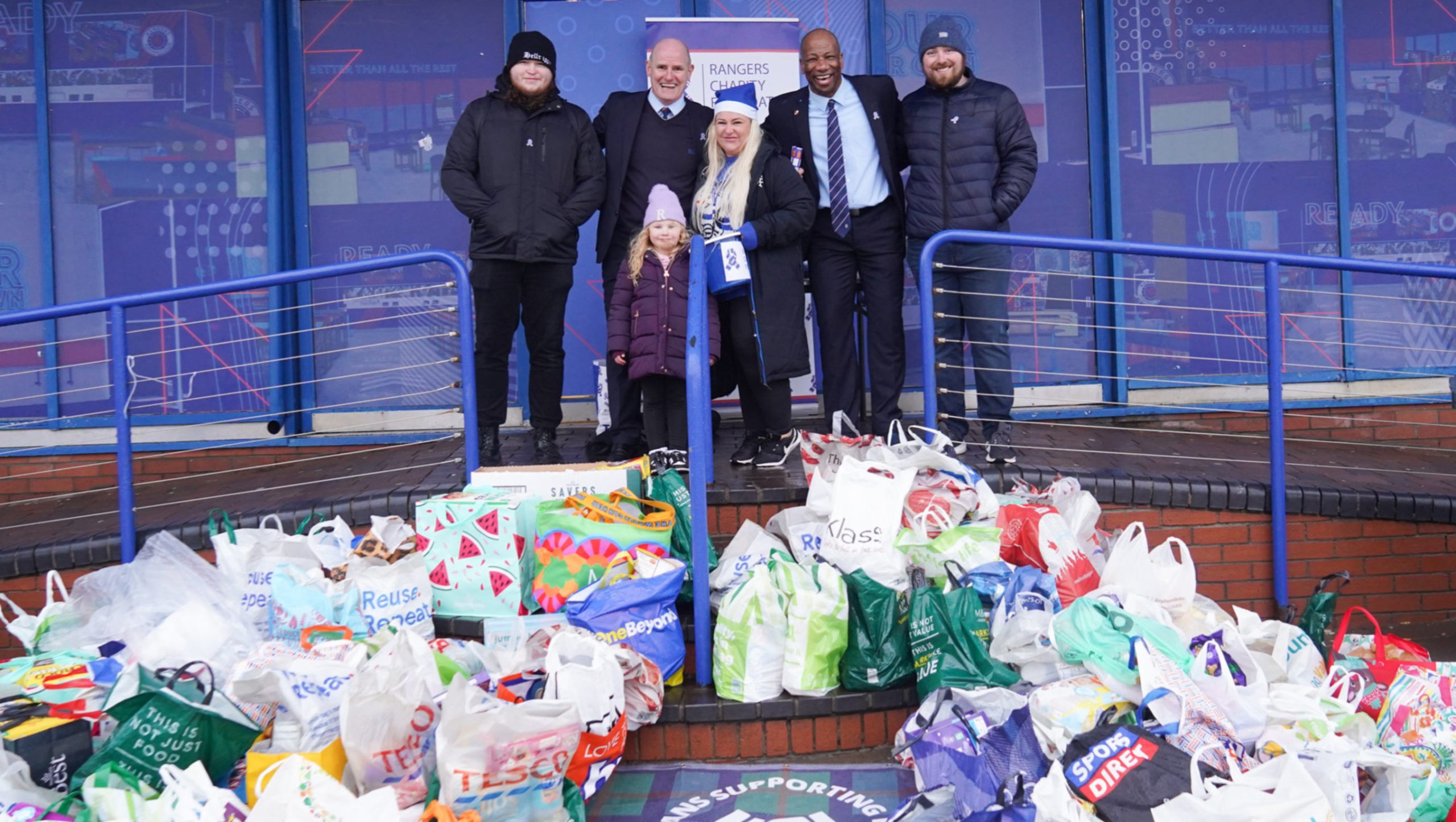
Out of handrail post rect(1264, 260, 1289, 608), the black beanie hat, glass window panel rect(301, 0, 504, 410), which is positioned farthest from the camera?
glass window panel rect(301, 0, 504, 410)

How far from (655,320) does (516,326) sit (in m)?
0.88

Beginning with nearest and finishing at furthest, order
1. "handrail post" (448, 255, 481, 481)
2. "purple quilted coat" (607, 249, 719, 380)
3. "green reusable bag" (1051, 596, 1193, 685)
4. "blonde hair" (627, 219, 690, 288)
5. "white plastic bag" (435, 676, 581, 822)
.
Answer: "white plastic bag" (435, 676, 581, 822) < "green reusable bag" (1051, 596, 1193, 685) < "handrail post" (448, 255, 481, 481) < "purple quilted coat" (607, 249, 719, 380) < "blonde hair" (627, 219, 690, 288)

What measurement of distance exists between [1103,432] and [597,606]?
3.62 meters

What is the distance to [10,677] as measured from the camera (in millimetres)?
3902

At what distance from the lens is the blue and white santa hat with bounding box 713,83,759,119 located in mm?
5719

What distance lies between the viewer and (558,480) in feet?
16.3

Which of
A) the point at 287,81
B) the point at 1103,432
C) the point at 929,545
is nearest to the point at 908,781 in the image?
the point at 929,545

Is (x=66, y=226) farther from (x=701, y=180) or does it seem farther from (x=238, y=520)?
(x=701, y=180)

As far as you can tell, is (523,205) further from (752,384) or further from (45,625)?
(45,625)

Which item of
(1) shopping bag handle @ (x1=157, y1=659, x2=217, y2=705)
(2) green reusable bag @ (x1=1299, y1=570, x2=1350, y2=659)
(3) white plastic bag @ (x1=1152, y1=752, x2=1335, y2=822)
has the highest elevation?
(1) shopping bag handle @ (x1=157, y1=659, x2=217, y2=705)

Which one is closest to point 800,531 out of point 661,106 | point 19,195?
point 661,106

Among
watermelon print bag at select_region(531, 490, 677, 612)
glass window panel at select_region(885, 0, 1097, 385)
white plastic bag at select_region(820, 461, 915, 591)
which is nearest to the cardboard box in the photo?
watermelon print bag at select_region(531, 490, 677, 612)

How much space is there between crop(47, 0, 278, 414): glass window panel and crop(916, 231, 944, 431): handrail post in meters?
3.79

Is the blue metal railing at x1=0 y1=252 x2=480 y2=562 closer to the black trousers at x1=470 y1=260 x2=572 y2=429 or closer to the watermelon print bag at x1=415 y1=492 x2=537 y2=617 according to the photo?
the watermelon print bag at x1=415 y1=492 x2=537 y2=617
